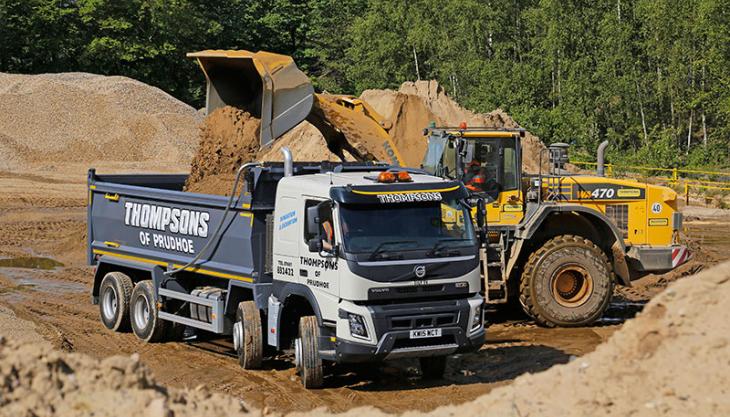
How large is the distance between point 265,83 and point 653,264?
6.77 meters

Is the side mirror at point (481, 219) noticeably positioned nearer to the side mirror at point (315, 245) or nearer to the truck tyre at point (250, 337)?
the side mirror at point (315, 245)

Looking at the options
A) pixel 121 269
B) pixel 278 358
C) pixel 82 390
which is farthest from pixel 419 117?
pixel 82 390

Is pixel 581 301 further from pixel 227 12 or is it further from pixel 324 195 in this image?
pixel 227 12

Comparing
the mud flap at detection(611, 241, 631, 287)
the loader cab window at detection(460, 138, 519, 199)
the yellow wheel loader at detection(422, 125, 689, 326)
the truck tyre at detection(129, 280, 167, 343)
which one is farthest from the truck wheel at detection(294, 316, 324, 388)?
the mud flap at detection(611, 241, 631, 287)

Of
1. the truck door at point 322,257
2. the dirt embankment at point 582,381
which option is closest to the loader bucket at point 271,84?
the truck door at point 322,257

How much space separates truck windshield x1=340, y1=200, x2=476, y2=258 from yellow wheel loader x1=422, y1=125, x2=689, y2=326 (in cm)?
334

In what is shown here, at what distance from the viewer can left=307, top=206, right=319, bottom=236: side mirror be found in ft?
38.6

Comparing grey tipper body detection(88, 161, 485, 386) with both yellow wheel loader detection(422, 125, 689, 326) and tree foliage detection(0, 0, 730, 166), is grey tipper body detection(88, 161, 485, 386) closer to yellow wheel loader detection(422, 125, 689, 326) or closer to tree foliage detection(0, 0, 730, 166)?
yellow wheel loader detection(422, 125, 689, 326)

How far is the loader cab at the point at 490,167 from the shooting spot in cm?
1547

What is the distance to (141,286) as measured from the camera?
591 inches

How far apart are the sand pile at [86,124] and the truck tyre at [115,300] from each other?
2455 centimetres

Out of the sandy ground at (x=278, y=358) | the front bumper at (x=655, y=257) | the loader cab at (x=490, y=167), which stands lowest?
the sandy ground at (x=278, y=358)

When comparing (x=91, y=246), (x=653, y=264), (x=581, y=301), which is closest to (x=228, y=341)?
(x=91, y=246)

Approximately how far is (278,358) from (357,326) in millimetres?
2573
